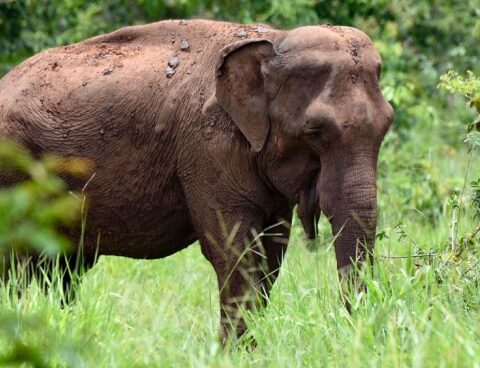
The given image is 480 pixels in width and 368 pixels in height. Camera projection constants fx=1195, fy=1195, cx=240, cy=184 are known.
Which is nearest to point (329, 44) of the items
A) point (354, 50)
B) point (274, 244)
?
point (354, 50)

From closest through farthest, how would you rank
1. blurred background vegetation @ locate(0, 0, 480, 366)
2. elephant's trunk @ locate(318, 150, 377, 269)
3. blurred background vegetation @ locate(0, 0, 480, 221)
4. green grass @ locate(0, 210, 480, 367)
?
green grass @ locate(0, 210, 480, 367) → elephant's trunk @ locate(318, 150, 377, 269) → blurred background vegetation @ locate(0, 0, 480, 366) → blurred background vegetation @ locate(0, 0, 480, 221)

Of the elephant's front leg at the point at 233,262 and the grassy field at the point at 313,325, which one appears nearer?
the grassy field at the point at 313,325

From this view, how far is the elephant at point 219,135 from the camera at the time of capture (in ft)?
16.5

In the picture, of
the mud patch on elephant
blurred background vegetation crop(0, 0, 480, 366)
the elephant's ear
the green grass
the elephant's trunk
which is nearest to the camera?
the green grass

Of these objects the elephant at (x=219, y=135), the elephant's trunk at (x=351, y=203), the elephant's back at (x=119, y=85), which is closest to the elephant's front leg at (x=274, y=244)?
the elephant at (x=219, y=135)

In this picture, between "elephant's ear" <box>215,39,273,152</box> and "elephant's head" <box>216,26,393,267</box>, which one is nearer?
"elephant's head" <box>216,26,393,267</box>

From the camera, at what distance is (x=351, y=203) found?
4949mm

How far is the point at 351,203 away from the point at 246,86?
731mm

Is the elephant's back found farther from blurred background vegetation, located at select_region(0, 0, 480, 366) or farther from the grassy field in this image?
blurred background vegetation, located at select_region(0, 0, 480, 366)

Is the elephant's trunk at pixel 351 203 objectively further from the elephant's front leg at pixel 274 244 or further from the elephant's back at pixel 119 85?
the elephant's back at pixel 119 85

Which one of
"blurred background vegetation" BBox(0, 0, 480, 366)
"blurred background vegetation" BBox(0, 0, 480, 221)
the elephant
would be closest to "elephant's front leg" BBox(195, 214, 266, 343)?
the elephant

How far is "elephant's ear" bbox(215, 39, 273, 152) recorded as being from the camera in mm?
5207

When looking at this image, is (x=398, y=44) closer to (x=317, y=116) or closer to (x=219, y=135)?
(x=219, y=135)

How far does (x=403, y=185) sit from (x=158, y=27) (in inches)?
151
